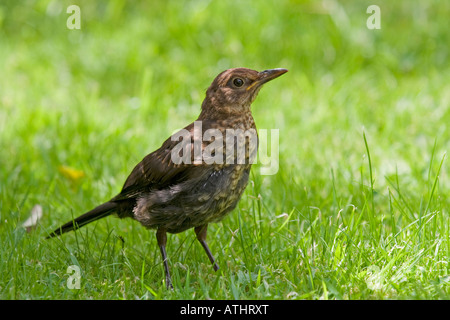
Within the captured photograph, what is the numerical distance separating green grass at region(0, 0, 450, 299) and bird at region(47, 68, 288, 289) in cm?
20

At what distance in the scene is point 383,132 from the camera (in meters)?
6.32

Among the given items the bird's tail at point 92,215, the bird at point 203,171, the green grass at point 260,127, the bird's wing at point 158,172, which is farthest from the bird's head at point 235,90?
the bird's tail at point 92,215

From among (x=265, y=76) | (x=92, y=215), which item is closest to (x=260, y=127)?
(x=265, y=76)

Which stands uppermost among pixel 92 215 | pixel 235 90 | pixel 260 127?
pixel 235 90

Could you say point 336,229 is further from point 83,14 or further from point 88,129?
point 83,14

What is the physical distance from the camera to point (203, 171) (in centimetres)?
396

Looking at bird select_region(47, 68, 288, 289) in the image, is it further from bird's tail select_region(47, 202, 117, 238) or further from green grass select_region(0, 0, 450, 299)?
green grass select_region(0, 0, 450, 299)

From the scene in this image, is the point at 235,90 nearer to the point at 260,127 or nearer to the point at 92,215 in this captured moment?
the point at 92,215

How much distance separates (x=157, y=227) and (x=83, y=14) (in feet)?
17.4

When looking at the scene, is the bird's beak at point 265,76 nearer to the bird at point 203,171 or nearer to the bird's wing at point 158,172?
the bird at point 203,171

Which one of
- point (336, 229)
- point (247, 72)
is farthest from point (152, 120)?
point (336, 229)

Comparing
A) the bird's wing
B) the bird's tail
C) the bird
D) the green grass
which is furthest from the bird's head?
the bird's tail

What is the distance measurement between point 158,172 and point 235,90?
A: 66cm
